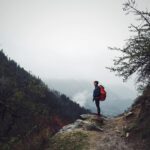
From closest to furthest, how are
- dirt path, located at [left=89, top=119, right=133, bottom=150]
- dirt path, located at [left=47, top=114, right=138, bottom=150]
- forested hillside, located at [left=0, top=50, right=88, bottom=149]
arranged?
dirt path, located at [left=89, top=119, right=133, bottom=150] < dirt path, located at [left=47, top=114, right=138, bottom=150] < forested hillside, located at [left=0, top=50, right=88, bottom=149]

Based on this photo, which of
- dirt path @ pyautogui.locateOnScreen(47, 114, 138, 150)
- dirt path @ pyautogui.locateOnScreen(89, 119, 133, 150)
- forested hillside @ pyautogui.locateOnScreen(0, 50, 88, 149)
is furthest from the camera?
forested hillside @ pyautogui.locateOnScreen(0, 50, 88, 149)

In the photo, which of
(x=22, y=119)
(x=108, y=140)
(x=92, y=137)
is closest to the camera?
(x=108, y=140)

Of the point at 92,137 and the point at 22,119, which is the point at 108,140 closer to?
the point at 92,137

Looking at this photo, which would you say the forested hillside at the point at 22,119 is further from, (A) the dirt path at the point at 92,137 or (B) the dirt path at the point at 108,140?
(B) the dirt path at the point at 108,140

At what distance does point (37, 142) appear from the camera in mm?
14578

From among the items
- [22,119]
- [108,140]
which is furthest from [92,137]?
[22,119]

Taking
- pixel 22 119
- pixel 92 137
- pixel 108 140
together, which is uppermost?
pixel 22 119

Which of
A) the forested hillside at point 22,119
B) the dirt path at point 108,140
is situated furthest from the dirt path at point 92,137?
the forested hillside at point 22,119

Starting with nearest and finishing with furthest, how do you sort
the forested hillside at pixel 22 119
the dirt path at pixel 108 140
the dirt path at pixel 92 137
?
the dirt path at pixel 108 140
the dirt path at pixel 92 137
the forested hillside at pixel 22 119

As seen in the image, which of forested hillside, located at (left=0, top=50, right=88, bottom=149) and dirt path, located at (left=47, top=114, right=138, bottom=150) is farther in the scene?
forested hillside, located at (left=0, top=50, right=88, bottom=149)

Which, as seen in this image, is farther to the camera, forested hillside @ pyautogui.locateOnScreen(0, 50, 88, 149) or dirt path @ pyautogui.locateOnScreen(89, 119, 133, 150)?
forested hillside @ pyautogui.locateOnScreen(0, 50, 88, 149)

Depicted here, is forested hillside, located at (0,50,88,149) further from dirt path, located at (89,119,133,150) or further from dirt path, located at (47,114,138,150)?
dirt path, located at (89,119,133,150)

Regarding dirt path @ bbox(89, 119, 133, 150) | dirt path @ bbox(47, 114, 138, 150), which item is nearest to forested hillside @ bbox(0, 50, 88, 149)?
dirt path @ bbox(47, 114, 138, 150)

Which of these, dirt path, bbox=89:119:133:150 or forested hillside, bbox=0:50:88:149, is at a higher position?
forested hillside, bbox=0:50:88:149
